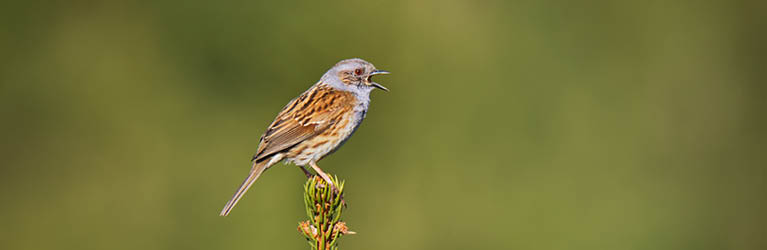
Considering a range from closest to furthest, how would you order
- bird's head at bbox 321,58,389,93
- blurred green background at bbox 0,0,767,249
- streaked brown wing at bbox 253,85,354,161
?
streaked brown wing at bbox 253,85,354,161
bird's head at bbox 321,58,389,93
blurred green background at bbox 0,0,767,249

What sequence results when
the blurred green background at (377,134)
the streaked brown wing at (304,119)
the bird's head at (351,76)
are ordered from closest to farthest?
the streaked brown wing at (304,119), the bird's head at (351,76), the blurred green background at (377,134)

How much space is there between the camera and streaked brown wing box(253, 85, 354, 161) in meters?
4.52

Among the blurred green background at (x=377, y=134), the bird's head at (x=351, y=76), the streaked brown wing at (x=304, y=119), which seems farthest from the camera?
the blurred green background at (x=377, y=134)

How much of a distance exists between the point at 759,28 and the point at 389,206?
572 centimetres

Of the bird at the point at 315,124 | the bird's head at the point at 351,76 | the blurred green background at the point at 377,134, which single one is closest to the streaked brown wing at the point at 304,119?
the bird at the point at 315,124

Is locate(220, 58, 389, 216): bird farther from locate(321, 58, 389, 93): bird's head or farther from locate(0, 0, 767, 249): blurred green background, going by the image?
locate(0, 0, 767, 249): blurred green background

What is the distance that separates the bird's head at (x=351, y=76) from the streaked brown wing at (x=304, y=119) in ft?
0.33

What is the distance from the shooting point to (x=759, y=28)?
32.7 ft

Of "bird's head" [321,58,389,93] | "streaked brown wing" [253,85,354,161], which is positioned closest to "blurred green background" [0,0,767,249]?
"bird's head" [321,58,389,93]

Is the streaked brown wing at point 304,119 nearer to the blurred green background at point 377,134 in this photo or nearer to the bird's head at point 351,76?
the bird's head at point 351,76

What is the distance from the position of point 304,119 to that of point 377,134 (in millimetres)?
3992

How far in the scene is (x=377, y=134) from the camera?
8703 mm

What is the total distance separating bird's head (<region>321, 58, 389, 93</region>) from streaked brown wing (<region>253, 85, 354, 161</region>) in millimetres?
100

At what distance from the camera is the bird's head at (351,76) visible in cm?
509
